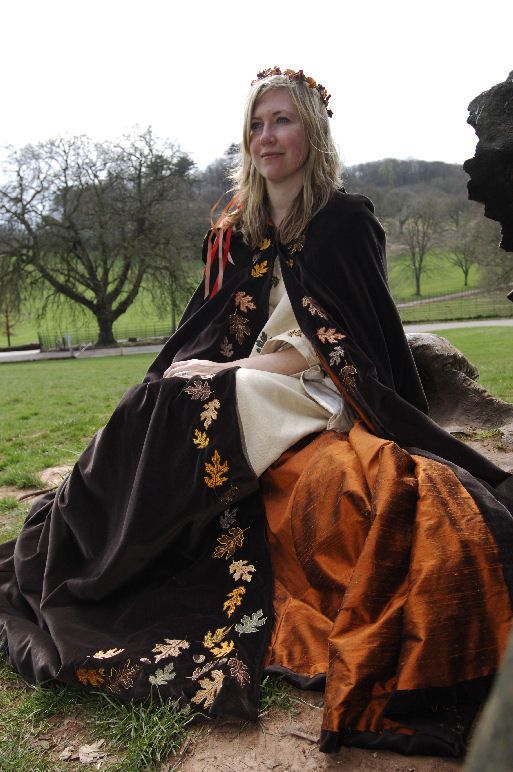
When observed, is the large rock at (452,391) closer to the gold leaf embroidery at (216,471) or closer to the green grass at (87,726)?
the gold leaf embroidery at (216,471)

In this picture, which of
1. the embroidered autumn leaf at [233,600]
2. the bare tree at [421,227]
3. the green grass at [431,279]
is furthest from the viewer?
the green grass at [431,279]

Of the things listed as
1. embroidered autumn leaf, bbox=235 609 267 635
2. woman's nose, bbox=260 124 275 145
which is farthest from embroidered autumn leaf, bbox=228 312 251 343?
embroidered autumn leaf, bbox=235 609 267 635

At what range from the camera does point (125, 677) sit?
241 cm

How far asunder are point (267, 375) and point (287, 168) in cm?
111

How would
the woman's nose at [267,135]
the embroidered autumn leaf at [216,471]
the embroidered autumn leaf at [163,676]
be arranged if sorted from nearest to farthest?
the embroidered autumn leaf at [163,676] → the embroidered autumn leaf at [216,471] → the woman's nose at [267,135]

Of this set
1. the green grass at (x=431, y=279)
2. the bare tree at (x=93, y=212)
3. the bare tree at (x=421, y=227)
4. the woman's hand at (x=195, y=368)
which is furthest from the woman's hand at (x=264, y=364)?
the green grass at (x=431, y=279)

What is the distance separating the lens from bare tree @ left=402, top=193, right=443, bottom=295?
47.4 metres

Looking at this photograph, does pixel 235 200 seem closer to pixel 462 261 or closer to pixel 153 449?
pixel 153 449

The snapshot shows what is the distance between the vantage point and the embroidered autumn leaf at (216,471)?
9.11 feet

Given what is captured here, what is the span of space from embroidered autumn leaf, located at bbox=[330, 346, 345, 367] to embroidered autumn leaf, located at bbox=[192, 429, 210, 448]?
66 cm

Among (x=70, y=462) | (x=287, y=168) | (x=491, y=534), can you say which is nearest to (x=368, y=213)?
(x=287, y=168)

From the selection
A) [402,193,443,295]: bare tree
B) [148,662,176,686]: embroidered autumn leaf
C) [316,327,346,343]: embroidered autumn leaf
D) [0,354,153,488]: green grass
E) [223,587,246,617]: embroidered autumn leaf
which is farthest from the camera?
[402,193,443,295]: bare tree

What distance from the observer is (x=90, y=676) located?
245 cm

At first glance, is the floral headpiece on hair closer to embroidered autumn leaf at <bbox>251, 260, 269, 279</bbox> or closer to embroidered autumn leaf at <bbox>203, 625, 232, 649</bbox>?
embroidered autumn leaf at <bbox>251, 260, 269, 279</bbox>
